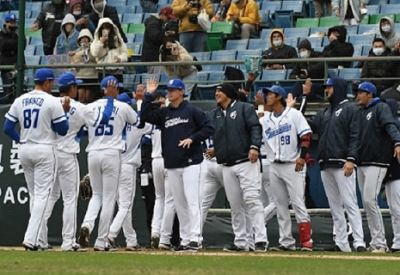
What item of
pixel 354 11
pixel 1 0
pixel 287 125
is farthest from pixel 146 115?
pixel 1 0

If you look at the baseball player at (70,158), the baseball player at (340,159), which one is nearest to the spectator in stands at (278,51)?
the baseball player at (340,159)

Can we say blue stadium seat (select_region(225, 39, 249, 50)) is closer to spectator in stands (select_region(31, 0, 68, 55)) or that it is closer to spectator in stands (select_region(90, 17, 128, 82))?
spectator in stands (select_region(90, 17, 128, 82))

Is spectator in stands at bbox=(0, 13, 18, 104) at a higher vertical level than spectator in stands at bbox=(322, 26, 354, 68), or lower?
lower

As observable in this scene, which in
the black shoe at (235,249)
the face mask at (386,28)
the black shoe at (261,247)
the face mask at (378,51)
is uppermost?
the face mask at (386,28)

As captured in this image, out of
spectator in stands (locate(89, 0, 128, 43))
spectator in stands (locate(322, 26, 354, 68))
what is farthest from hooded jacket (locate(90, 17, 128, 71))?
spectator in stands (locate(322, 26, 354, 68))

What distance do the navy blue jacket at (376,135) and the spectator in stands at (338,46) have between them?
2906 mm

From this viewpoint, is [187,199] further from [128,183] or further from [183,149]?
[128,183]

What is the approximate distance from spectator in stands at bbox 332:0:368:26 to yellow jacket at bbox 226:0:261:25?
1.34 metres

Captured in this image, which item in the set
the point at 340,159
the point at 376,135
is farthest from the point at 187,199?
the point at 376,135

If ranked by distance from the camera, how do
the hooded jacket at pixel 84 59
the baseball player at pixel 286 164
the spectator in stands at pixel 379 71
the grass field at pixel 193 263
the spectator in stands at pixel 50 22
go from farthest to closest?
the spectator in stands at pixel 50 22
the hooded jacket at pixel 84 59
the spectator in stands at pixel 379 71
the baseball player at pixel 286 164
the grass field at pixel 193 263

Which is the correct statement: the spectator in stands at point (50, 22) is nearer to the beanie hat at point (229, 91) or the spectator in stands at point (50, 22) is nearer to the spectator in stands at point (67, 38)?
the spectator in stands at point (67, 38)

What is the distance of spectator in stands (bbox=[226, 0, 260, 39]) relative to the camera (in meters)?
23.5

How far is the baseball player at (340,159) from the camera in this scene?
57.8 ft

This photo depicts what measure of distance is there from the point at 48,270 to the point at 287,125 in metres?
5.98
